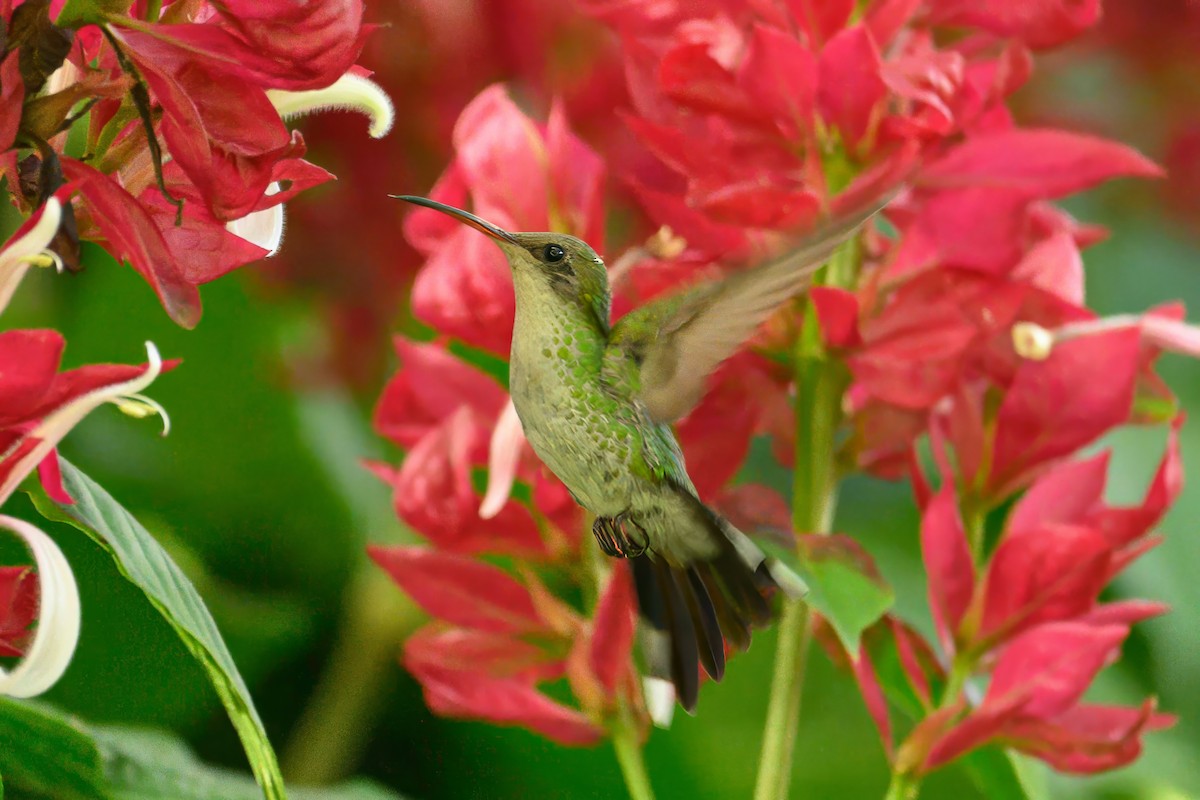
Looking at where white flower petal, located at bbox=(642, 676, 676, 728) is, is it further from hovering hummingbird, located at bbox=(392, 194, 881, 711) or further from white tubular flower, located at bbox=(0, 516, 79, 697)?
white tubular flower, located at bbox=(0, 516, 79, 697)

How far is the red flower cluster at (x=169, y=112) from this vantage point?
266mm

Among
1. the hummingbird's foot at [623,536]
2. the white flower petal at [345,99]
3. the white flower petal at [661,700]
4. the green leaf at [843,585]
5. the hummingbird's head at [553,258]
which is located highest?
the white flower petal at [345,99]

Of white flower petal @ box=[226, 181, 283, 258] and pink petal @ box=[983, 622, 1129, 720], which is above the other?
white flower petal @ box=[226, 181, 283, 258]

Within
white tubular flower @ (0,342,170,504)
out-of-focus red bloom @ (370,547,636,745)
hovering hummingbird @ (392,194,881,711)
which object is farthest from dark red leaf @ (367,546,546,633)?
white tubular flower @ (0,342,170,504)

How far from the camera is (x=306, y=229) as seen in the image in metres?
0.77

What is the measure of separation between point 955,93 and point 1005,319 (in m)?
0.07

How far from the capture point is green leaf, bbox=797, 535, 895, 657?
1.27 feet

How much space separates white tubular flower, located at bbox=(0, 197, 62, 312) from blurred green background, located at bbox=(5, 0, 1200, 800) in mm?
426

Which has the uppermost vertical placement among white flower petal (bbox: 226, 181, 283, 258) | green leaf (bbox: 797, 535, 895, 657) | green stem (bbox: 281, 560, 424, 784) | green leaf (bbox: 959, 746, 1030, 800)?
white flower petal (bbox: 226, 181, 283, 258)

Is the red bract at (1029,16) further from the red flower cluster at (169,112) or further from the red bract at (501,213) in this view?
the red flower cluster at (169,112)

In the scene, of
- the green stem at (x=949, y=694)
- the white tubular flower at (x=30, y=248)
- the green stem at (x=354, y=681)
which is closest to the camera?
the white tubular flower at (x=30, y=248)

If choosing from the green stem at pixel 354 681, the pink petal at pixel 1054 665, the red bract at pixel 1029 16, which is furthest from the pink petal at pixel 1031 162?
the green stem at pixel 354 681

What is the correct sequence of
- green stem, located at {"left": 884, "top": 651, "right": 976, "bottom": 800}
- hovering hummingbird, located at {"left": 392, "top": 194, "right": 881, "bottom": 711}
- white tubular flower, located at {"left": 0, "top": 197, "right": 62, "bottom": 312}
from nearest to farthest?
white tubular flower, located at {"left": 0, "top": 197, "right": 62, "bottom": 312} → hovering hummingbird, located at {"left": 392, "top": 194, "right": 881, "bottom": 711} → green stem, located at {"left": 884, "top": 651, "right": 976, "bottom": 800}

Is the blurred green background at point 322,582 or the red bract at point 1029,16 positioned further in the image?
the blurred green background at point 322,582
